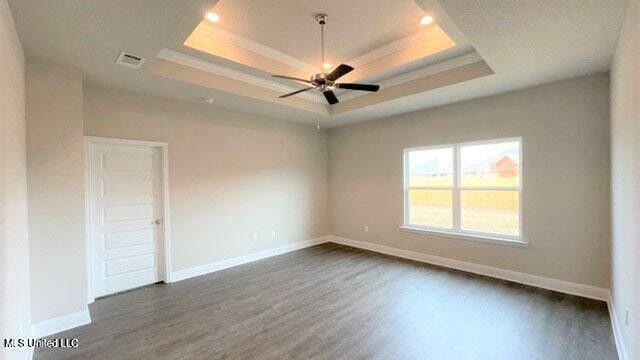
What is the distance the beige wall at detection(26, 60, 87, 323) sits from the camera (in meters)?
2.71

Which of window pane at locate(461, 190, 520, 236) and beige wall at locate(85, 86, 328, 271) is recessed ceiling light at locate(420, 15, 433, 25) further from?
beige wall at locate(85, 86, 328, 271)

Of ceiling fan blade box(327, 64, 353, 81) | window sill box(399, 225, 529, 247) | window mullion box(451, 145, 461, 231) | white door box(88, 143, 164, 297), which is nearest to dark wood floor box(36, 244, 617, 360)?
white door box(88, 143, 164, 297)

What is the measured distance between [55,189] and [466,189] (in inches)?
209

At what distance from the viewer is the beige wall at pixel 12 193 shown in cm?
170

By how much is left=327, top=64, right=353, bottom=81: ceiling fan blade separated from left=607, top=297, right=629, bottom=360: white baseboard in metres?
3.19

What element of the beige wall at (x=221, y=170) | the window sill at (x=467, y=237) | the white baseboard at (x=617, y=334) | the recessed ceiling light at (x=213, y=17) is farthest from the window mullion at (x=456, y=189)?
the recessed ceiling light at (x=213, y=17)

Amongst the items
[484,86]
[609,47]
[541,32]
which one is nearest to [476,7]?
[541,32]

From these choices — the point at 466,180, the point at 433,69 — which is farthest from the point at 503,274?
the point at 433,69

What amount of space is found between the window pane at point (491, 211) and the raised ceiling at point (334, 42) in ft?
5.02

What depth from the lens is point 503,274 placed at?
4055 mm

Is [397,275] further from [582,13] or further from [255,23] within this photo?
[255,23]

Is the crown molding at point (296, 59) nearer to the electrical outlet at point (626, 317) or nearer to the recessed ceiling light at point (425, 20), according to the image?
the recessed ceiling light at point (425, 20)

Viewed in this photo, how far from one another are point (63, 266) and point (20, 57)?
201cm

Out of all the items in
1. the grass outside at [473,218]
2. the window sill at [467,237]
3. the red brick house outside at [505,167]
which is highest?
the red brick house outside at [505,167]
